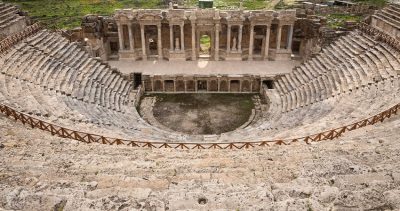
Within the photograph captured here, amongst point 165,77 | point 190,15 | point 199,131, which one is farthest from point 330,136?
point 190,15

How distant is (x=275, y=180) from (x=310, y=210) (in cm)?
208

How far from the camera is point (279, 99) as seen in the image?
26297 millimetres

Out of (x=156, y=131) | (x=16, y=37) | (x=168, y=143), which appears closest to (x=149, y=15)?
(x=16, y=37)

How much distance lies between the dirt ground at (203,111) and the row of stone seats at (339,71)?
10.6ft

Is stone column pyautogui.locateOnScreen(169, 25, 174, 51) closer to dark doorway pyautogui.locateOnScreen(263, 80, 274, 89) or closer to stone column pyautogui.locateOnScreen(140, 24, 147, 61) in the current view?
stone column pyautogui.locateOnScreen(140, 24, 147, 61)

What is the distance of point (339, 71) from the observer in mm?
24172

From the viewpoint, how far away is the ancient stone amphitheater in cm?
805

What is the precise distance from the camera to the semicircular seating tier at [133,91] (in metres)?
17.6

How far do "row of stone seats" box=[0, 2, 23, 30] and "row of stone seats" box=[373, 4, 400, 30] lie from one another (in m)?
26.7

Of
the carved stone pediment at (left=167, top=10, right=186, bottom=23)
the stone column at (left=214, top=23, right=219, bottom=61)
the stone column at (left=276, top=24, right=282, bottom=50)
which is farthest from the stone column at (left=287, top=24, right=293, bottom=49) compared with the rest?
the carved stone pediment at (left=167, top=10, right=186, bottom=23)

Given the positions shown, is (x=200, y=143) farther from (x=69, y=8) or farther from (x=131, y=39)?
(x=69, y=8)

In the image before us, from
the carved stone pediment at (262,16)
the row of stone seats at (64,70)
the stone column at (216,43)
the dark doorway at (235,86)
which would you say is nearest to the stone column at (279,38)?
the carved stone pediment at (262,16)

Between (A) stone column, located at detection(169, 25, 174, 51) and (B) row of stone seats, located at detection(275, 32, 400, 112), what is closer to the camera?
(B) row of stone seats, located at detection(275, 32, 400, 112)

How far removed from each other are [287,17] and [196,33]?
26.7 ft
